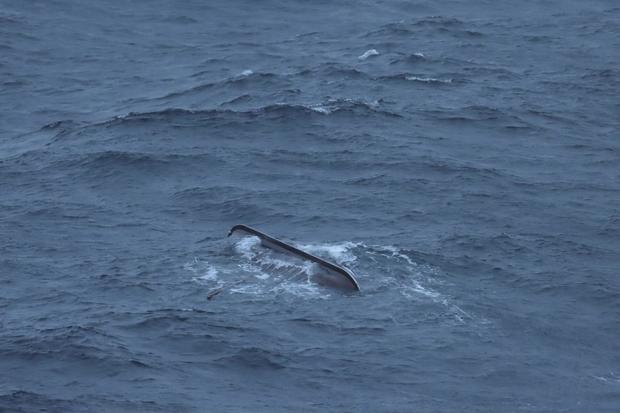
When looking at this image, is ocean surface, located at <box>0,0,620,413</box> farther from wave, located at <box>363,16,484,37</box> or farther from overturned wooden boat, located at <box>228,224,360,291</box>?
overturned wooden boat, located at <box>228,224,360,291</box>

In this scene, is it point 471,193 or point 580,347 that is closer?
point 580,347

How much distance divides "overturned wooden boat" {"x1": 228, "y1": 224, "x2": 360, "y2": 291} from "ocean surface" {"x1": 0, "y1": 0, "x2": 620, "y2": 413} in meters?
0.78

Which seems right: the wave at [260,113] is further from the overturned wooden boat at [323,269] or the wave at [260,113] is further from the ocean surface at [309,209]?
the overturned wooden boat at [323,269]

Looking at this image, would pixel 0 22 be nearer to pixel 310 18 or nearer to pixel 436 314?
pixel 310 18

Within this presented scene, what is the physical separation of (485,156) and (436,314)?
2643cm

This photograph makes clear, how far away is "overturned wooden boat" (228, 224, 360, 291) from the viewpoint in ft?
214

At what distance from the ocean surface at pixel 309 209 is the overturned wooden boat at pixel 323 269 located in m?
0.78

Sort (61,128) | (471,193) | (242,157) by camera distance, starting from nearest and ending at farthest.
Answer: (471,193)
(242,157)
(61,128)

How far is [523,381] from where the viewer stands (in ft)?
189

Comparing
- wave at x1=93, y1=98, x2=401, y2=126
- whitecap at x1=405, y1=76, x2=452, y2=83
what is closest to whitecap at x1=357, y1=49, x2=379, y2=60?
whitecap at x1=405, y1=76, x2=452, y2=83

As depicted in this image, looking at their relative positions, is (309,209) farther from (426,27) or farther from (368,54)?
(426,27)

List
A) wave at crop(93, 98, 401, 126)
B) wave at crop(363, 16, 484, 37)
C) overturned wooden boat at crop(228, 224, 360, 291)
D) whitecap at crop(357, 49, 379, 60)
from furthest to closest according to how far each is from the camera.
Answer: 1. wave at crop(363, 16, 484, 37)
2. whitecap at crop(357, 49, 379, 60)
3. wave at crop(93, 98, 401, 126)
4. overturned wooden boat at crop(228, 224, 360, 291)

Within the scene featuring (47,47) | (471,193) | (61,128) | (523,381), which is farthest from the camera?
(47,47)

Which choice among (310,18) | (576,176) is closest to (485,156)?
(576,176)
